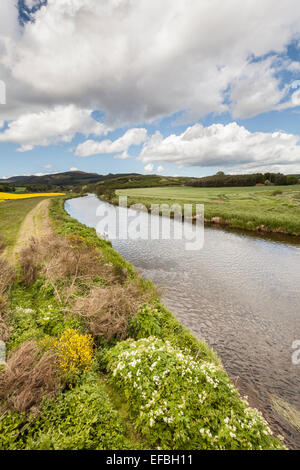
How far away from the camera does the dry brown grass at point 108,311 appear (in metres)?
7.35

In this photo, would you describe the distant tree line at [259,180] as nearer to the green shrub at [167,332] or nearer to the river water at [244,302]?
the river water at [244,302]

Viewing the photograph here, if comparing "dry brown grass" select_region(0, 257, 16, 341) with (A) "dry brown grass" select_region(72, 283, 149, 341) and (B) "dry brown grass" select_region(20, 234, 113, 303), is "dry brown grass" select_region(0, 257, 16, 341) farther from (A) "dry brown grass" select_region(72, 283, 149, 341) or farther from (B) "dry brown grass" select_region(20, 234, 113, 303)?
(A) "dry brown grass" select_region(72, 283, 149, 341)

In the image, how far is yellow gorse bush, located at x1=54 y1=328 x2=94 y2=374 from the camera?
5.61 metres

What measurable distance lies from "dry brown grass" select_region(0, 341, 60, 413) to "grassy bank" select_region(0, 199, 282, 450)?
2cm

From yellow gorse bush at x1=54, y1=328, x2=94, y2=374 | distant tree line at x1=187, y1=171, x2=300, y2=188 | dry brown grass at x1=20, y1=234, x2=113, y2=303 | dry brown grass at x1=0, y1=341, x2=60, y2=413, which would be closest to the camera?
dry brown grass at x1=0, y1=341, x2=60, y2=413

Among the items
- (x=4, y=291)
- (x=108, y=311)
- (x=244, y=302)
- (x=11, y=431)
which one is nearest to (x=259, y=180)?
(x=244, y=302)

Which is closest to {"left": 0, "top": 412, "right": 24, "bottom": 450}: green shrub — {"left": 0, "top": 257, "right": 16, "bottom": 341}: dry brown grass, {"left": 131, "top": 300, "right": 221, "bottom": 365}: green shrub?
{"left": 0, "top": 257, "right": 16, "bottom": 341}: dry brown grass

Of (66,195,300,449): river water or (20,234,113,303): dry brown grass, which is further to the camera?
(20,234,113,303): dry brown grass

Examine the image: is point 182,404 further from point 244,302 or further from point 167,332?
point 244,302

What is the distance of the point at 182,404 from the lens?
4.67 meters

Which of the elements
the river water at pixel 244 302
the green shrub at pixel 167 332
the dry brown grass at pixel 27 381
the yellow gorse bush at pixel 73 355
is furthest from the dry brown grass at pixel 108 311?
the river water at pixel 244 302

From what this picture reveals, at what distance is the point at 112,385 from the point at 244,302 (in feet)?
30.9

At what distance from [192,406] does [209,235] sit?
24.1 metres

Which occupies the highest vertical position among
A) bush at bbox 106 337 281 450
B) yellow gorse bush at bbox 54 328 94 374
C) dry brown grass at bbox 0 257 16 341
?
dry brown grass at bbox 0 257 16 341
